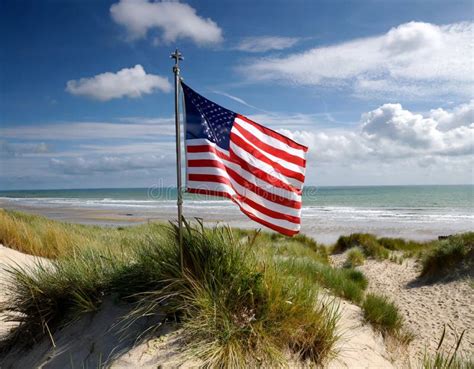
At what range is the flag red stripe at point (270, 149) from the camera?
4676 millimetres

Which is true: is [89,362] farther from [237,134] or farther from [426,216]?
[426,216]

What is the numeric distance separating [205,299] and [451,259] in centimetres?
979

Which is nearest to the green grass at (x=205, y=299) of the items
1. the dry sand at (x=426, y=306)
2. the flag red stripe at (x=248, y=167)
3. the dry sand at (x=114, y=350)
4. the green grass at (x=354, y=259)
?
the dry sand at (x=114, y=350)

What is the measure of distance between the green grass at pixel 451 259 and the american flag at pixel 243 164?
330 inches

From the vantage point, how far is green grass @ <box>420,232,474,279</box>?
34.7 ft

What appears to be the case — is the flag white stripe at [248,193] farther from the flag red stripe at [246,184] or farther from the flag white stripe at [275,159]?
the flag white stripe at [275,159]

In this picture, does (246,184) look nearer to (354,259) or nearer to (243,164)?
(243,164)

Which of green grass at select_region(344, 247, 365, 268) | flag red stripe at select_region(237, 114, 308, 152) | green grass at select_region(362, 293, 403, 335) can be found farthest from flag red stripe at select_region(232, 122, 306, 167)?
green grass at select_region(344, 247, 365, 268)

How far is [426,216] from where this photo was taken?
3566 cm

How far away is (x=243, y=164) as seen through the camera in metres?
4.64

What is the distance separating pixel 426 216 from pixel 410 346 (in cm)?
3329

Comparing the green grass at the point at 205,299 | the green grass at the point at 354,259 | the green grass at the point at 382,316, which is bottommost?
the green grass at the point at 354,259

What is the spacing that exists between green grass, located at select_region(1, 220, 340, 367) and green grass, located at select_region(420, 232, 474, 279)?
25.4ft

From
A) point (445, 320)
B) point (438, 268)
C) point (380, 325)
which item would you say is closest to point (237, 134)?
point (380, 325)
